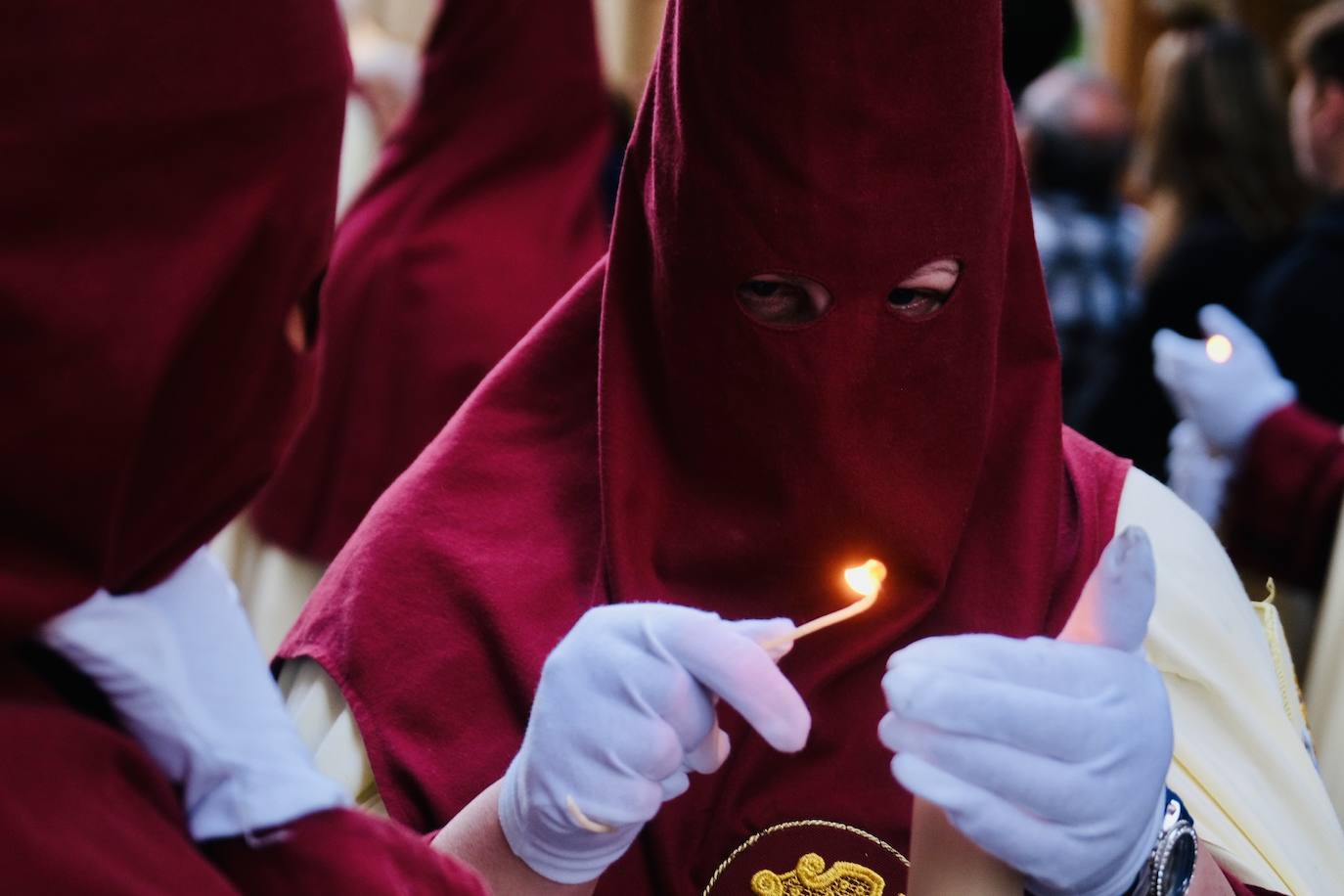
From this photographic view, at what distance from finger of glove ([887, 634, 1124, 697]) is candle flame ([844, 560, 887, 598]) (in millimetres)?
270

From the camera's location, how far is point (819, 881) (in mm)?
1803

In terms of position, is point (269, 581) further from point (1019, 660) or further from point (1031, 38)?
point (1019, 660)

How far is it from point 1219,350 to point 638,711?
2217 millimetres

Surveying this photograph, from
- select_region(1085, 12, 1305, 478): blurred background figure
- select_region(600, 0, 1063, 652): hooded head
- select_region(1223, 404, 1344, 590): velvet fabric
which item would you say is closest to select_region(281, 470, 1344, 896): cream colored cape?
select_region(600, 0, 1063, 652): hooded head

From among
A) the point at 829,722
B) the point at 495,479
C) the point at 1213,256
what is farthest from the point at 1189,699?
the point at 1213,256

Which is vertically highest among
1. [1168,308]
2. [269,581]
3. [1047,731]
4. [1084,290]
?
[1047,731]

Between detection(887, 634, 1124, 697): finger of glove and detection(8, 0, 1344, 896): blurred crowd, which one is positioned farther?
detection(887, 634, 1124, 697): finger of glove

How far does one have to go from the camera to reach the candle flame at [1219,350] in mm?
3344

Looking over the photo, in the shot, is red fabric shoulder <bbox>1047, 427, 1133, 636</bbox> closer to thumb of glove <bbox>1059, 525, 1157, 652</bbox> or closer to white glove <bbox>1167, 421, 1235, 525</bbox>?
thumb of glove <bbox>1059, 525, 1157, 652</bbox>

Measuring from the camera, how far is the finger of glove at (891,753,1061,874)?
143 cm

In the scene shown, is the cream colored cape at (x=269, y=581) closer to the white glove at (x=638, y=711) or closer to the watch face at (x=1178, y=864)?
the white glove at (x=638, y=711)

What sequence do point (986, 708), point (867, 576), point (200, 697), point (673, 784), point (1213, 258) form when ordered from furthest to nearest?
point (1213, 258)
point (867, 576)
point (673, 784)
point (986, 708)
point (200, 697)

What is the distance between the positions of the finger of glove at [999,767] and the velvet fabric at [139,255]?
0.64 m

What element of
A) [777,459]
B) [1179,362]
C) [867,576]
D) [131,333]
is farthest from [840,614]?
[1179,362]
